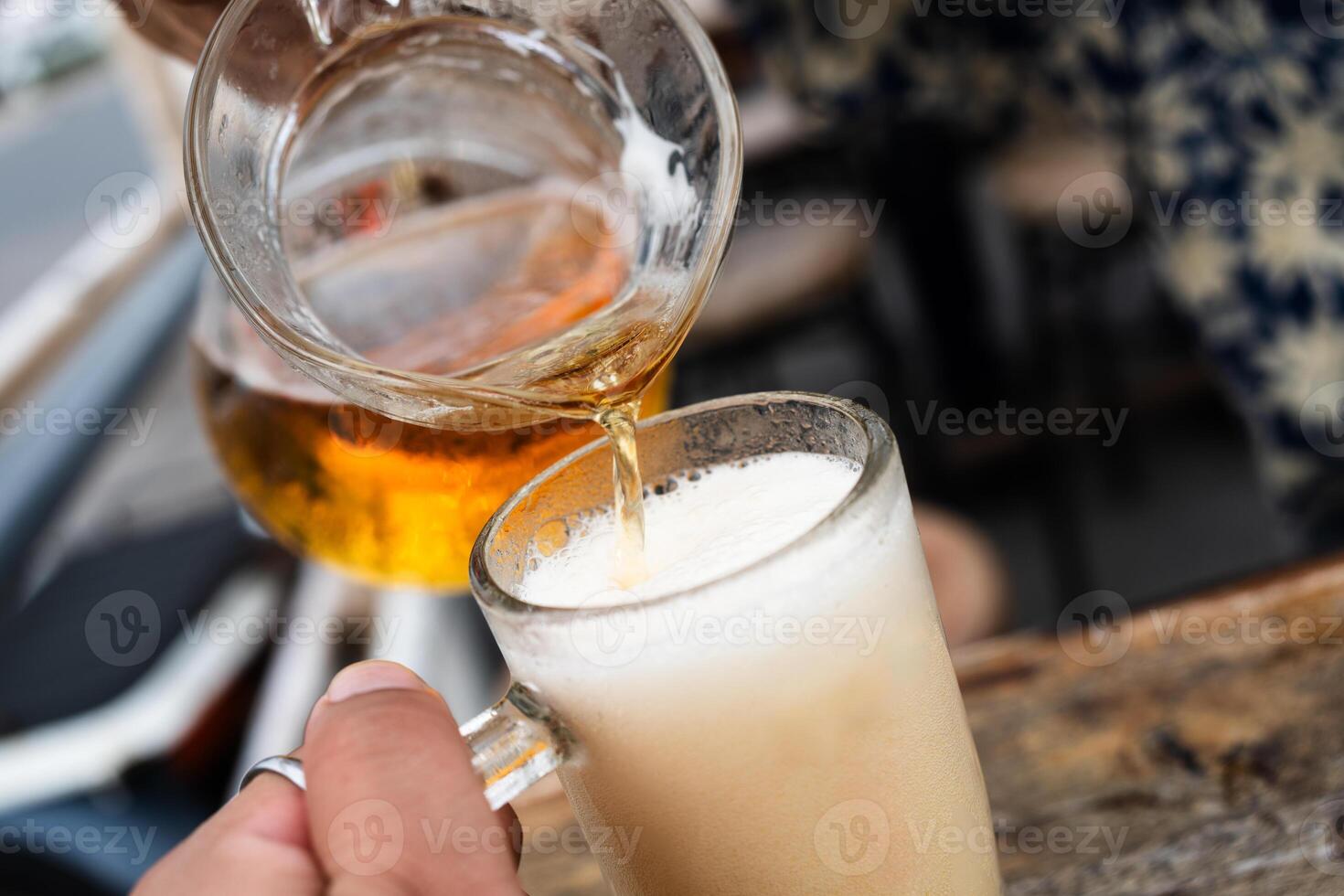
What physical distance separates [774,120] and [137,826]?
7.38 ft

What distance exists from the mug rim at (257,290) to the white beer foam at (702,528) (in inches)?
3.0

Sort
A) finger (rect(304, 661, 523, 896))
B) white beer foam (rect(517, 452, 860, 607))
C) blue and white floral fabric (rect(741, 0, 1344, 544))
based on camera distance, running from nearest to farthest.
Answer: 1. finger (rect(304, 661, 523, 896))
2. white beer foam (rect(517, 452, 860, 607))
3. blue and white floral fabric (rect(741, 0, 1344, 544))

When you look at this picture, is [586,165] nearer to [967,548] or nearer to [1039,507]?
[967,548]

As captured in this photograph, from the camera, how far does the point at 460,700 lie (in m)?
1.55

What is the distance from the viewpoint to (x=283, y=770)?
1.27 ft

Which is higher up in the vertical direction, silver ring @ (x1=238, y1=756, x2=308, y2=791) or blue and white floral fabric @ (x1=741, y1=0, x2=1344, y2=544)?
silver ring @ (x1=238, y1=756, x2=308, y2=791)

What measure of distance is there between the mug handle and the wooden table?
0.24 meters

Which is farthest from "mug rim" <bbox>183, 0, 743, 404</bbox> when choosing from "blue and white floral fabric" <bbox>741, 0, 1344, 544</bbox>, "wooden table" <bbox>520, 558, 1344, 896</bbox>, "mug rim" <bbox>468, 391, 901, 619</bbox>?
"blue and white floral fabric" <bbox>741, 0, 1344, 544</bbox>

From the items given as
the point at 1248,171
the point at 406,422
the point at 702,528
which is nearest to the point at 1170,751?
the point at 702,528

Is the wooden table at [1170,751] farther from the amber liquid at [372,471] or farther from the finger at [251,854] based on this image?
the finger at [251,854]

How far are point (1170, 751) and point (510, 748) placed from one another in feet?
1.23

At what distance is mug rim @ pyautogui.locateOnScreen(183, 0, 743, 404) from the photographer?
430 mm

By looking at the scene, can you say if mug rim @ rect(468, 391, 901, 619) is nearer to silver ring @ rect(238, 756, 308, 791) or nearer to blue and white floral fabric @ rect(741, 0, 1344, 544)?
silver ring @ rect(238, 756, 308, 791)

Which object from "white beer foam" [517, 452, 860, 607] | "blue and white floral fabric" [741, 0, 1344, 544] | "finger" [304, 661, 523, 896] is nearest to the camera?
"finger" [304, 661, 523, 896]
